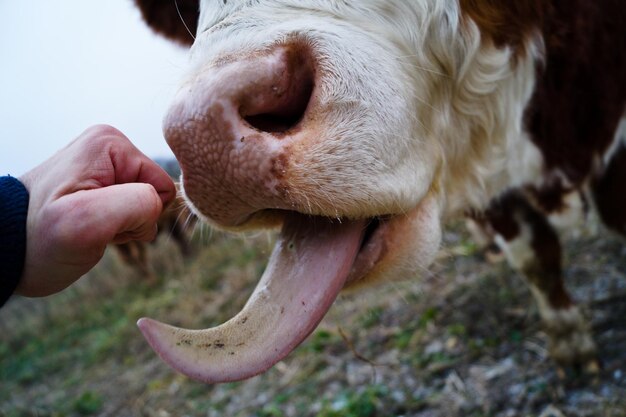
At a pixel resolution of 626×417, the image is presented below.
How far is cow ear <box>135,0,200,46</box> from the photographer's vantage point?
2047mm

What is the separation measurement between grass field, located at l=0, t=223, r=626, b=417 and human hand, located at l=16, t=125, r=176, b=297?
2.58 feet

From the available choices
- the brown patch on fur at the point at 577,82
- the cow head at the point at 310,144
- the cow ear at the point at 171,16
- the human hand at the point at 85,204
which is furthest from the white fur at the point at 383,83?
the cow ear at the point at 171,16

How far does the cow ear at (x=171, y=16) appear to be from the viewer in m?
2.05

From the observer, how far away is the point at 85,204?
1073 mm

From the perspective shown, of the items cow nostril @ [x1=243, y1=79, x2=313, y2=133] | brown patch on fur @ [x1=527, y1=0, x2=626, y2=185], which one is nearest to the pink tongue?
cow nostril @ [x1=243, y1=79, x2=313, y2=133]

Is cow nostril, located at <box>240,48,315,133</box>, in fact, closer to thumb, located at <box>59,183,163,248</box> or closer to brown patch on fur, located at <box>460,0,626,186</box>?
thumb, located at <box>59,183,163,248</box>

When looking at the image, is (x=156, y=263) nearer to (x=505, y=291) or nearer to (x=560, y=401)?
(x=505, y=291)

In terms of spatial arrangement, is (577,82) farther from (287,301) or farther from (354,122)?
(287,301)

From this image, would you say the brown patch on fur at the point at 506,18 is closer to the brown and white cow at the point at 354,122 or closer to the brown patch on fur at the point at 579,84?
the brown and white cow at the point at 354,122

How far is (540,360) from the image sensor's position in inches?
96.9

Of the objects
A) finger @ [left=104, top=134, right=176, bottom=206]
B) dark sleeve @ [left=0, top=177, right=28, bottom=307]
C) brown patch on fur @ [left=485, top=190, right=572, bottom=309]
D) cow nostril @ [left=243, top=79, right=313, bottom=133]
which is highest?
cow nostril @ [left=243, top=79, right=313, bottom=133]

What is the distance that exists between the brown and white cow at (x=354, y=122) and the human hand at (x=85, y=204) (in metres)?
0.14

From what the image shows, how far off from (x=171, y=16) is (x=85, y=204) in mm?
1253

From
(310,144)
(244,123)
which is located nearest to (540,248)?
(310,144)
